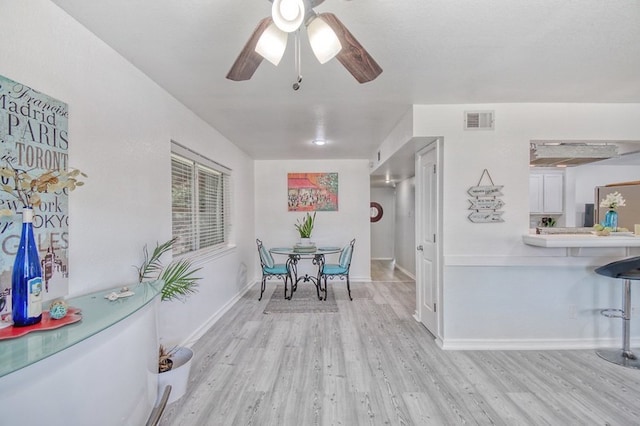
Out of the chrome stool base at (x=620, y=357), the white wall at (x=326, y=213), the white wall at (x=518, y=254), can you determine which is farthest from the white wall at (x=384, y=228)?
the chrome stool base at (x=620, y=357)

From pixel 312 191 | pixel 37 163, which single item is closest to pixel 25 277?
pixel 37 163

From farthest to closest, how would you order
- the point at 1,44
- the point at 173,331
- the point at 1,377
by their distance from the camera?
the point at 173,331, the point at 1,44, the point at 1,377

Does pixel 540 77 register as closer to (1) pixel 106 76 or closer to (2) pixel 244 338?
(1) pixel 106 76

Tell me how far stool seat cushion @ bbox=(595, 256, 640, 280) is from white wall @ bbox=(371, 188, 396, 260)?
5.81 m

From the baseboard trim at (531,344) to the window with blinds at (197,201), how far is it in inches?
111

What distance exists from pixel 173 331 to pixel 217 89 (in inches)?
83.0

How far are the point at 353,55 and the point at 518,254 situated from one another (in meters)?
2.55

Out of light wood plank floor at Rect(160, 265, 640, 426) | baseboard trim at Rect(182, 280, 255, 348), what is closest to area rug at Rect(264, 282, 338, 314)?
baseboard trim at Rect(182, 280, 255, 348)

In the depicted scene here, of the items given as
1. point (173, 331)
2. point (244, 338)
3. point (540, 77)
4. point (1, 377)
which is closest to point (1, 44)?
point (1, 377)

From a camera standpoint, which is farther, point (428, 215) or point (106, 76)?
point (428, 215)

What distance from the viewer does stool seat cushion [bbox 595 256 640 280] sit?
8.09 ft

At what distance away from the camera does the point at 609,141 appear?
2914mm

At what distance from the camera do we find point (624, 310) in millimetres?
2693

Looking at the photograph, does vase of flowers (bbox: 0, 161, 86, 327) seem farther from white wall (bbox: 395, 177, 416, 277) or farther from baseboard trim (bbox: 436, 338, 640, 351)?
white wall (bbox: 395, 177, 416, 277)
